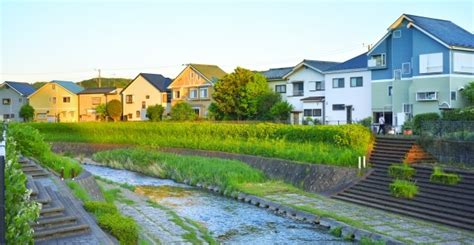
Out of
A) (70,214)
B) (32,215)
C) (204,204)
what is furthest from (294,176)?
(32,215)

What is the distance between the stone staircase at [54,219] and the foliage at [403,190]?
1229 centimetres

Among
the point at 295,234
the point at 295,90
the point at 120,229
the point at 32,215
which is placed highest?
the point at 295,90

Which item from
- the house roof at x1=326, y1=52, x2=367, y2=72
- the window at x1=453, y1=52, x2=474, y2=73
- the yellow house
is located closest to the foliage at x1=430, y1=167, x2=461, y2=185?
the window at x1=453, y1=52, x2=474, y2=73

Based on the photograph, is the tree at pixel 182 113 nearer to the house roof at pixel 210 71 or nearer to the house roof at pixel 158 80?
the house roof at pixel 210 71

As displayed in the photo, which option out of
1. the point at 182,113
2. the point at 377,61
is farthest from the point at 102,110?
the point at 377,61

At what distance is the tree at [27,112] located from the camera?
65938 mm

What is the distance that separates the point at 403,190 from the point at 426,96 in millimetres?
16871

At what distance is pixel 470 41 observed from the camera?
34250mm

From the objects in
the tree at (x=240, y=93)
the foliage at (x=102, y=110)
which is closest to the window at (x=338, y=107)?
the tree at (x=240, y=93)

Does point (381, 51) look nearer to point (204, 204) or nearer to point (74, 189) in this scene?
point (204, 204)

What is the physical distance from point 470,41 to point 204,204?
23.6 m

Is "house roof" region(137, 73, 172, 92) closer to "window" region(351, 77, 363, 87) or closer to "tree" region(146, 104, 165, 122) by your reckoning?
→ "tree" region(146, 104, 165, 122)

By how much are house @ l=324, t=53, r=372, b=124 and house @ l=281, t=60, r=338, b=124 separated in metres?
1.07

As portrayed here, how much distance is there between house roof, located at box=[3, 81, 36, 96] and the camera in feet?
234
